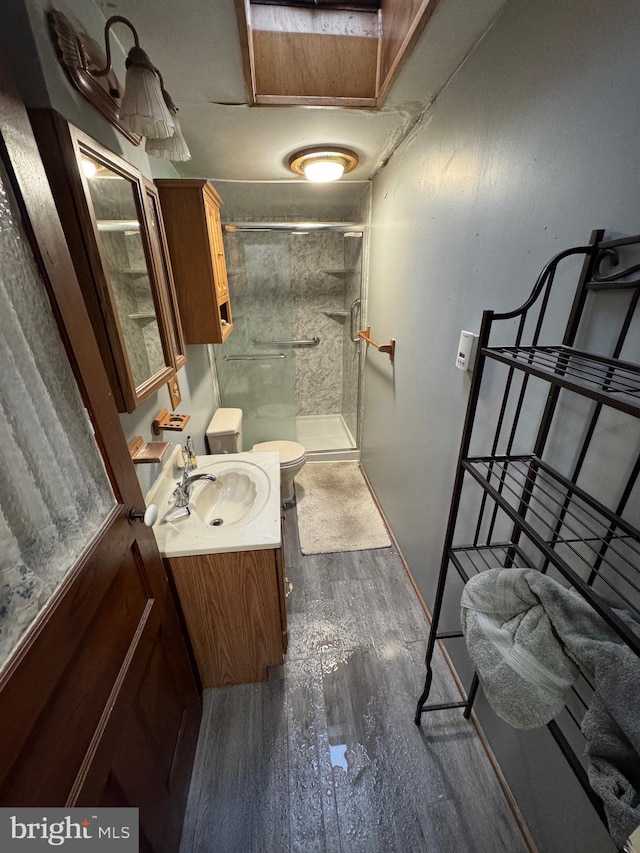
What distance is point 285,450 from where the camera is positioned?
2.51 m

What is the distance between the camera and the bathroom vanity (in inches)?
44.3

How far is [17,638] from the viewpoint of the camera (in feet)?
1.60

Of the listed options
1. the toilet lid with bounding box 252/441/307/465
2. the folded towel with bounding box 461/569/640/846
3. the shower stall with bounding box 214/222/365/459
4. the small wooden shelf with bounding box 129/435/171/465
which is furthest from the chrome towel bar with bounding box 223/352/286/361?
the folded towel with bounding box 461/569/640/846

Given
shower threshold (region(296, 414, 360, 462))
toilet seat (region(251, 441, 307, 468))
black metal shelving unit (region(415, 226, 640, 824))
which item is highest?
black metal shelving unit (region(415, 226, 640, 824))

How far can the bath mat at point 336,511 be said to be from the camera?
215cm

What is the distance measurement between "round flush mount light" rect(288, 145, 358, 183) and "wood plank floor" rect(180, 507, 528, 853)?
2487 mm

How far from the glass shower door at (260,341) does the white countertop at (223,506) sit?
120 centimetres

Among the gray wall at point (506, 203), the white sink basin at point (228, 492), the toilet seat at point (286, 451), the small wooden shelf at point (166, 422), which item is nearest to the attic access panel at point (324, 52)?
the gray wall at point (506, 203)

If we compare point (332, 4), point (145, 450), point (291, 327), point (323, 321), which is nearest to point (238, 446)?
point (145, 450)

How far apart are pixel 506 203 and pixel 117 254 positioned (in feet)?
3.79

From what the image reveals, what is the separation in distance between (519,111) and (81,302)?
1184mm

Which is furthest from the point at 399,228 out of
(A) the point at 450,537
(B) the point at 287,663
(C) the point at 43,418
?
(B) the point at 287,663

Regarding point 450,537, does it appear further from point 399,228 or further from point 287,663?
point 399,228

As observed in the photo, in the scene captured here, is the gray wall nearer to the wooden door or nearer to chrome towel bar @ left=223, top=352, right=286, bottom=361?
the wooden door
